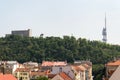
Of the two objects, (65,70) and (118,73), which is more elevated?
(118,73)

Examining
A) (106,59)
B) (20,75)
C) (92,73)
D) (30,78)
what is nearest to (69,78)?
(30,78)

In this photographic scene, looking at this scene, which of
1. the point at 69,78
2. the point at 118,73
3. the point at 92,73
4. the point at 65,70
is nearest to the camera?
the point at 118,73

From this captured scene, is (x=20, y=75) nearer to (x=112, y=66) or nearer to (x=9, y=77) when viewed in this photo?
(x=112, y=66)

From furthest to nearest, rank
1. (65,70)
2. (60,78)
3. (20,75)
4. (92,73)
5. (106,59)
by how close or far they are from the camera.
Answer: (106,59)
(92,73)
(20,75)
(65,70)
(60,78)

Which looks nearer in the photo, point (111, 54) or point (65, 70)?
point (65, 70)

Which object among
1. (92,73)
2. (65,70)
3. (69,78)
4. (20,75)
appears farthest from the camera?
(92,73)

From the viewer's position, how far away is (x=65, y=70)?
4272 inches

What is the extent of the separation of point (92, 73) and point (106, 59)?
131ft

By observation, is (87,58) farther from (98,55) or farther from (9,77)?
(9,77)

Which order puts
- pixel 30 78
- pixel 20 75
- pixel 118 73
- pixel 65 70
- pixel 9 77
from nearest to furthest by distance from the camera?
1. pixel 118 73
2. pixel 9 77
3. pixel 65 70
4. pixel 30 78
5. pixel 20 75

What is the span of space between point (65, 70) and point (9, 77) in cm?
3338

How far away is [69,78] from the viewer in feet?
324

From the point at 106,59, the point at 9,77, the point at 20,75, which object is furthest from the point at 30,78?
the point at 106,59

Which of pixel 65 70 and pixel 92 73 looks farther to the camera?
pixel 92 73
